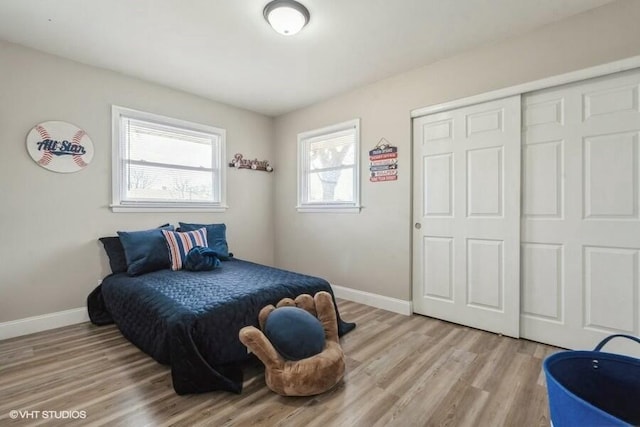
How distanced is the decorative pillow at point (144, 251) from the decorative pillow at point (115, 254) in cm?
11

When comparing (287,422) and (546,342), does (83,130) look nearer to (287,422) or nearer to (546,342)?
(287,422)

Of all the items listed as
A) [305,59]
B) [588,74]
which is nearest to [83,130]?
[305,59]

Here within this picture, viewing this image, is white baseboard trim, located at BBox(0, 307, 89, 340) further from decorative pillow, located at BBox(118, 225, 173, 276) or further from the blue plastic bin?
the blue plastic bin

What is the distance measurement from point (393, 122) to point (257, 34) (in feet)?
5.18

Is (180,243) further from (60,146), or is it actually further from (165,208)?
(60,146)

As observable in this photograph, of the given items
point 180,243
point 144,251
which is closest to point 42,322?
point 144,251

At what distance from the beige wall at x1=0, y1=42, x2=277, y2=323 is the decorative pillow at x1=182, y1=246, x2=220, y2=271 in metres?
0.82

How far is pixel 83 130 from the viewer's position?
2.83m

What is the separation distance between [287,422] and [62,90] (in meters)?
3.36

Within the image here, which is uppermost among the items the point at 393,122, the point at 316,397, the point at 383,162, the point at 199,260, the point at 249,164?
the point at 393,122

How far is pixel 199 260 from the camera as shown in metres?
2.80

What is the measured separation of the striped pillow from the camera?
113 inches

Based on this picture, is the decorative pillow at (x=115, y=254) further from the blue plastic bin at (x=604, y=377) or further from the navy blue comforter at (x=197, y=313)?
the blue plastic bin at (x=604, y=377)

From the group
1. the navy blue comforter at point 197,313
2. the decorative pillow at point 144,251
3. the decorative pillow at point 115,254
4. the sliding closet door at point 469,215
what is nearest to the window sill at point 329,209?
the sliding closet door at point 469,215
